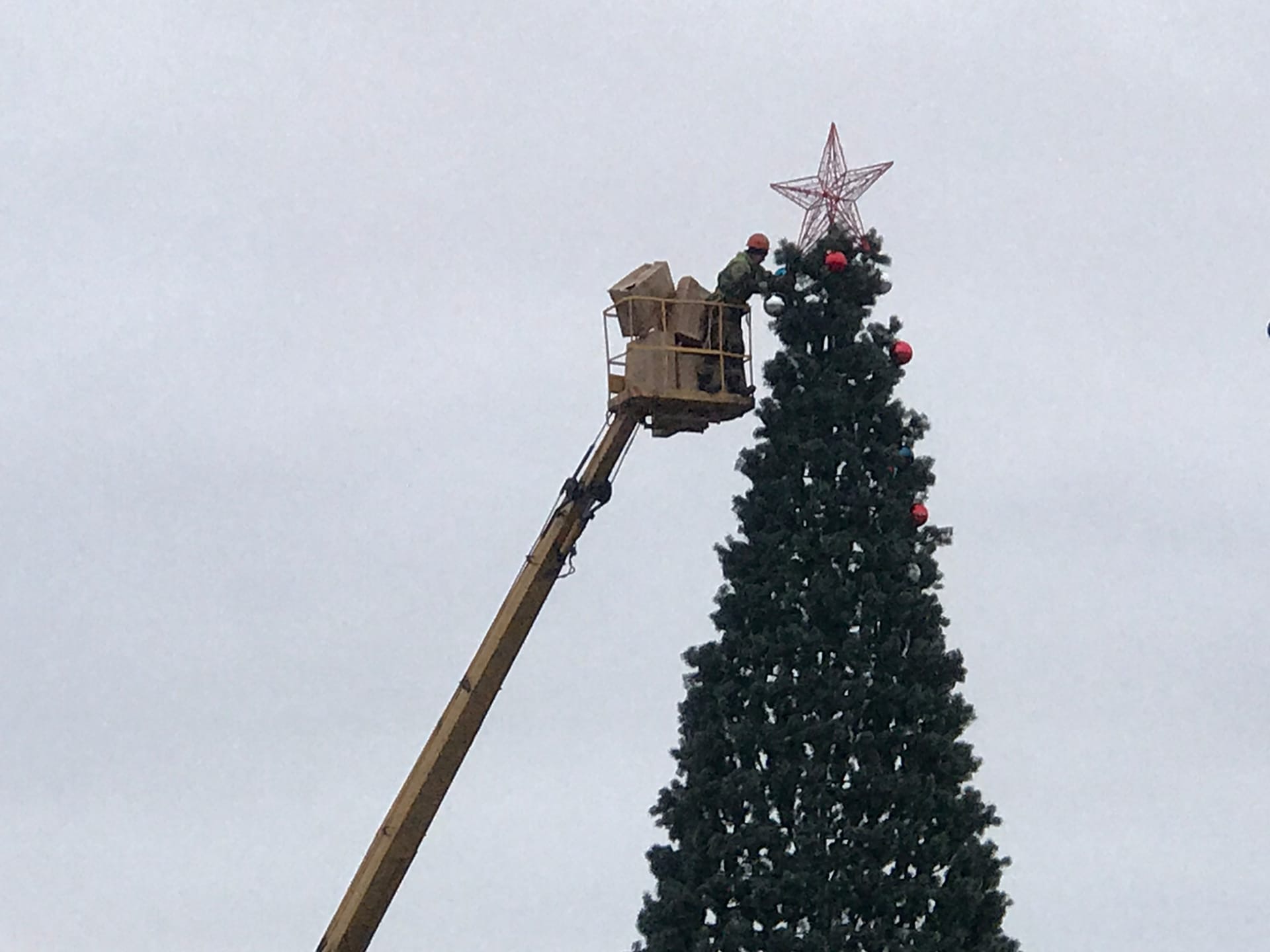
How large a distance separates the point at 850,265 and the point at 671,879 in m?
9.85

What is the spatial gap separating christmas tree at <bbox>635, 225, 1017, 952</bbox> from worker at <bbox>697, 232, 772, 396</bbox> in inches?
15.7

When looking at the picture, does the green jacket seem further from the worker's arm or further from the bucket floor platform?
the bucket floor platform

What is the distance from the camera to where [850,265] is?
43.0 metres

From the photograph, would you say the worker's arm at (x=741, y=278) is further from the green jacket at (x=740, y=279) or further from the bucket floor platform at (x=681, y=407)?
the bucket floor platform at (x=681, y=407)

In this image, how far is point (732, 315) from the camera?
43.5 metres

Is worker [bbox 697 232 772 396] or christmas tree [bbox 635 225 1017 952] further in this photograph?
worker [bbox 697 232 772 396]

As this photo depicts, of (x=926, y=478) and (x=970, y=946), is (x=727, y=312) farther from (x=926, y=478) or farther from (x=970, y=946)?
(x=970, y=946)

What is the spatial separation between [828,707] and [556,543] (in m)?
5.29

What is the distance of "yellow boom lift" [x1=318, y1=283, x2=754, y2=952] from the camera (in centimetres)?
4284

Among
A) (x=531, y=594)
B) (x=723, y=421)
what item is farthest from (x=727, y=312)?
(x=531, y=594)

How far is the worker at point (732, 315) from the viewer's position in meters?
43.0

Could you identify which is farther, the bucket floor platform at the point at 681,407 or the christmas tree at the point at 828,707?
the bucket floor platform at the point at 681,407

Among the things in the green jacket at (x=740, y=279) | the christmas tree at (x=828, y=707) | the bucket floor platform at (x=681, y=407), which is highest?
the green jacket at (x=740, y=279)

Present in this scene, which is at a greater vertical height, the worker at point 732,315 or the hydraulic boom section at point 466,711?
the worker at point 732,315
